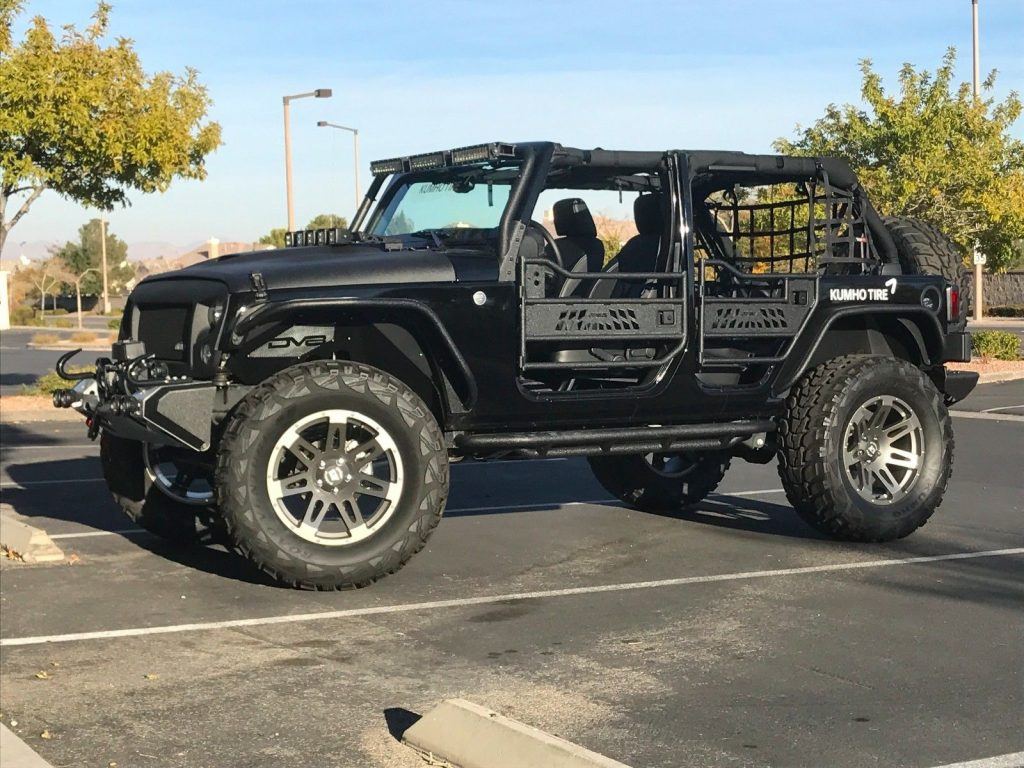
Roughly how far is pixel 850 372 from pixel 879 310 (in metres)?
0.44

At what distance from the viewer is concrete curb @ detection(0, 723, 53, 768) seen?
15.1ft

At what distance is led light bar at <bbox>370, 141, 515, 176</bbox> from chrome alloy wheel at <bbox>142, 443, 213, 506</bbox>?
2249 millimetres

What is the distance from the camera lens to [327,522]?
8234 mm

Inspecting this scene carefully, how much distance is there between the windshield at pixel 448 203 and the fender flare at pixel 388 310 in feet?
2.93

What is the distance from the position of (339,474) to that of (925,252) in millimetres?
4191

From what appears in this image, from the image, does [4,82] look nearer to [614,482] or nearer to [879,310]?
[614,482]

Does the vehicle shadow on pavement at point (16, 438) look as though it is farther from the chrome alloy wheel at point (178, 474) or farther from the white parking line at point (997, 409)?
the white parking line at point (997, 409)

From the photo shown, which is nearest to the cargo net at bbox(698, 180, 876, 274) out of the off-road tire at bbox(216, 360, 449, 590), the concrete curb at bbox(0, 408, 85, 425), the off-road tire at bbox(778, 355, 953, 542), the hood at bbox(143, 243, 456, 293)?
the off-road tire at bbox(778, 355, 953, 542)

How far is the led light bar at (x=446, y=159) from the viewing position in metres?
7.96

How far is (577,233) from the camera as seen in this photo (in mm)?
8539

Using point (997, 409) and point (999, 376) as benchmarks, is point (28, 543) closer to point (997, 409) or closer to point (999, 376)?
point (997, 409)

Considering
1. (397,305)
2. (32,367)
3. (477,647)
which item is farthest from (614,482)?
(32,367)

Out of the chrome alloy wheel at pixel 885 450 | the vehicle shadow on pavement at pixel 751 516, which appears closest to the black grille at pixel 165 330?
the vehicle shadow on pavement at pixel 751 516

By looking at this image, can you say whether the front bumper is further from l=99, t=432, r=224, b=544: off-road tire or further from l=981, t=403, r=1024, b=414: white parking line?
l=981, t=403, r=1024, b=414: white parking line
